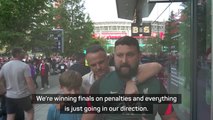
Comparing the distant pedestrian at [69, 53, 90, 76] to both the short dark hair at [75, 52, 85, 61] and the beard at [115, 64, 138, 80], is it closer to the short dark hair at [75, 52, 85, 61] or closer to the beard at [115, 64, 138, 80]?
the short dark hair at [75, 52, 85, 61]

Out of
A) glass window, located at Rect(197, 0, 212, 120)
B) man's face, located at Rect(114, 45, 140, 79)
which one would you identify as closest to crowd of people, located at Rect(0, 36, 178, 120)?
man's face, located at Rect(114, 45, 140, 79)

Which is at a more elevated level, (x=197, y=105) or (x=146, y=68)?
(x=146, y=68)

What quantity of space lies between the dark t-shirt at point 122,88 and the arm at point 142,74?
33 mm

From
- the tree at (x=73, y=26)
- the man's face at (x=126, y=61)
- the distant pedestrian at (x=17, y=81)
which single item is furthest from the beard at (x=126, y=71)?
the distant pedestrian at (x=17, y=81)

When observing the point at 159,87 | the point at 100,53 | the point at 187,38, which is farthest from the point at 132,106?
the point at 187,38

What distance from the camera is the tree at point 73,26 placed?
335 cm

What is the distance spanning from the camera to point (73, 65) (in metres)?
3.40

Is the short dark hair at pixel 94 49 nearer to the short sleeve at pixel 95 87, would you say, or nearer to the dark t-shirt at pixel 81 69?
the dark t-shirt at pixel 81 69

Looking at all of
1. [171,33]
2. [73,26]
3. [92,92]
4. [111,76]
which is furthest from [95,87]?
[171,33]

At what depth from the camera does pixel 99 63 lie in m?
3.38

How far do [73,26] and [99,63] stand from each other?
363 millimetres

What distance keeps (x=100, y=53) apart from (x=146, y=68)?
386 millimetres

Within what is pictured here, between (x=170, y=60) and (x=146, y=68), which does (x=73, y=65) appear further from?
(x=170, y=60)

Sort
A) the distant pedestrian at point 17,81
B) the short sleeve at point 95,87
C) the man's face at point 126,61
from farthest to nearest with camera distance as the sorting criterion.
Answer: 1. the distant pedestrian at point 17,81
2. the short sleeve at point 95,87
3. the man's face at point 126,61
